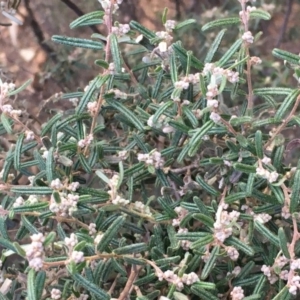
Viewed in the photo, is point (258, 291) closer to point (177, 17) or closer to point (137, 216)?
point (137, 216)

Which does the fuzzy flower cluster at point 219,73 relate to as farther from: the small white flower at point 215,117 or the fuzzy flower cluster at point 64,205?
the fuzzy flower cluster at point 64,205

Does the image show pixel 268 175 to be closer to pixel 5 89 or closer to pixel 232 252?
pixel 232 252

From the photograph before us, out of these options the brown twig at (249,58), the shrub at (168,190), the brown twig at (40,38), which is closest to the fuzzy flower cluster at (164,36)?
the shrub at (168,190)

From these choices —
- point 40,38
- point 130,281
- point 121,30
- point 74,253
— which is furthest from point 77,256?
point 40,38

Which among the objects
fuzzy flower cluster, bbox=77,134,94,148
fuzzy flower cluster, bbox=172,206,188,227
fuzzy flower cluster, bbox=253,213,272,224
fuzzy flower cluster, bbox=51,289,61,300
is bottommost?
fuzzy flower cluster, bbox=51,289,61,300

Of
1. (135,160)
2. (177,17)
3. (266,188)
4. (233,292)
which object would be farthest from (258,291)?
(177,17)

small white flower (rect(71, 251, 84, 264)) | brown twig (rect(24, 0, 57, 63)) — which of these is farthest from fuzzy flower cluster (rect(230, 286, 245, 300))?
brown twig (rect(24, 0, 57, 63))

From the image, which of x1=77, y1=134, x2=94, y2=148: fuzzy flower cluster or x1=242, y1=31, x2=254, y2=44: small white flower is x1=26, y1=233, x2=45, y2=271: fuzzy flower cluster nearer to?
x1=77, y1=134, x2=94, y2=148: fuzzy flower cluster
